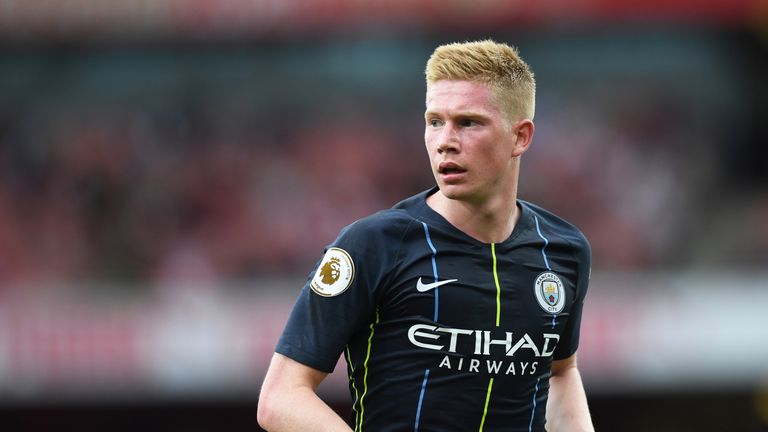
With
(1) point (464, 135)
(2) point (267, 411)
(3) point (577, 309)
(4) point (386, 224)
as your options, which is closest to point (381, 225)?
(4) point (386, 224)

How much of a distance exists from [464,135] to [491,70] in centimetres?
20

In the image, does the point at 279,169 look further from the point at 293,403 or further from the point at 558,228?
the point at 293,403

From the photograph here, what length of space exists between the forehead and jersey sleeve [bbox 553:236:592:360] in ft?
2.14

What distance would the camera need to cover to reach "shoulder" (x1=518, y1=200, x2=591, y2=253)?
3.93m

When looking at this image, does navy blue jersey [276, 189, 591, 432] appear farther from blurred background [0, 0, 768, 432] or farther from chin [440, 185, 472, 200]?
blurred background [0, 0, 768, 432]

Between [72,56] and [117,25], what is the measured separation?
3.28m

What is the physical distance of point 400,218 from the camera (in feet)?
11.9

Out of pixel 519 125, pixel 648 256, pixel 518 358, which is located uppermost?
pixel 519 125

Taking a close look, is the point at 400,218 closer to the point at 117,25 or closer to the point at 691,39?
the point at 117,25

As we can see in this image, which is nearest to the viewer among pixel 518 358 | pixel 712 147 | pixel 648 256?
pixel 518 358

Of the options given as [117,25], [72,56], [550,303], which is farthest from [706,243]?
[550,303]

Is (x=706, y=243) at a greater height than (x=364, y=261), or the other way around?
(x=364, y=261)

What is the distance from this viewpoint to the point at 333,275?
3.46m

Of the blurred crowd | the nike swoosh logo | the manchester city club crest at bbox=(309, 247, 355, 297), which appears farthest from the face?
the blurred crowd
